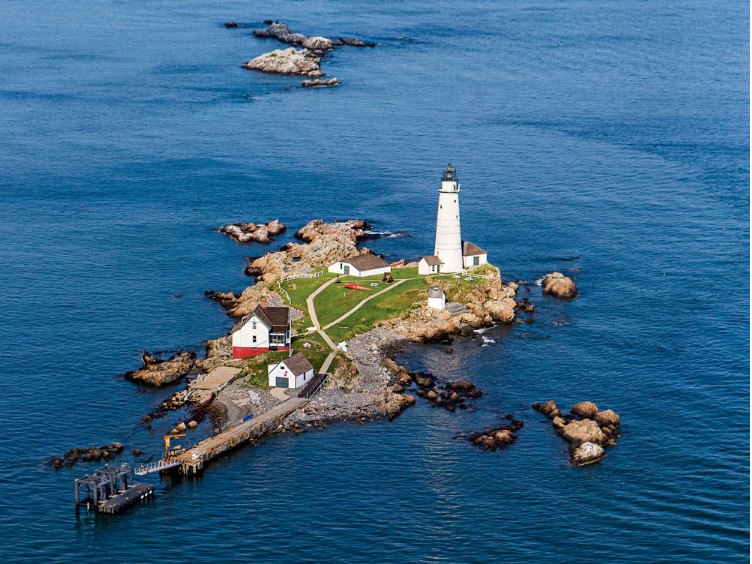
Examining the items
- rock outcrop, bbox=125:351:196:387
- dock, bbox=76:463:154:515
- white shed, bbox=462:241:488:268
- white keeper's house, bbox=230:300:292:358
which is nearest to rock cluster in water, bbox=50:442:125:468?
dock, bbox=76:463:154:515

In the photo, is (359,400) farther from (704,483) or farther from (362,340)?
(704,483)

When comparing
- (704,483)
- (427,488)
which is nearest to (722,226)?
(704,483)

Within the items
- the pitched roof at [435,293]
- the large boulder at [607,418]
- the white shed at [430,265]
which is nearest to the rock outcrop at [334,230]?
the white shed at [430,265]

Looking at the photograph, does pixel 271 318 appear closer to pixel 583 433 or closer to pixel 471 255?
pixel 471 255

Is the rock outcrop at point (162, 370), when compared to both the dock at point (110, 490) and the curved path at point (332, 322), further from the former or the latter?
the dock at point (110, 490)

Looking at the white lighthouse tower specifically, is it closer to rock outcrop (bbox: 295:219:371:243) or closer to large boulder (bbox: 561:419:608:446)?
rock outcrop (bbox: 295:219:371:243)
